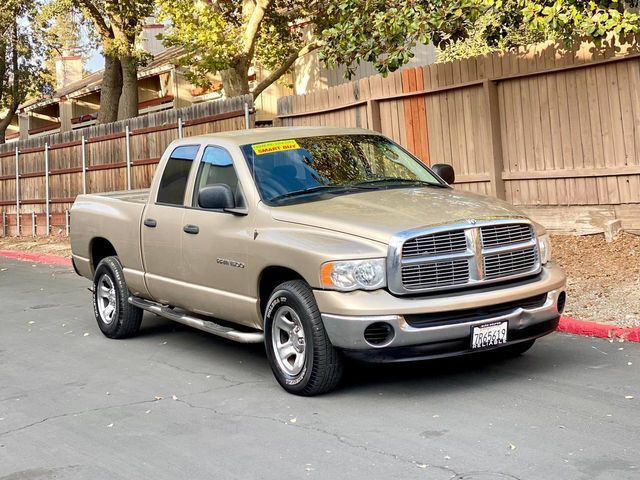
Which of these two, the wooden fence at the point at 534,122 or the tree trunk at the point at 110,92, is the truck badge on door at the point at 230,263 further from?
the tree trunk at the point at 110,92

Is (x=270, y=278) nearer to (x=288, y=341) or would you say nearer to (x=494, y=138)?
(x=288, y=341)

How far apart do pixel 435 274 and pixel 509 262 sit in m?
0.65

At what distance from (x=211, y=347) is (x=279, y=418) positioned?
8.89 ft

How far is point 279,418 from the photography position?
5980 millimetres

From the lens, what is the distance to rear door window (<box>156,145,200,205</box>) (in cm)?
814

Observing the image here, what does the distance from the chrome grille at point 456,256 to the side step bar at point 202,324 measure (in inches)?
56.1

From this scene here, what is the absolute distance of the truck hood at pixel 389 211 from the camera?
6188 mm

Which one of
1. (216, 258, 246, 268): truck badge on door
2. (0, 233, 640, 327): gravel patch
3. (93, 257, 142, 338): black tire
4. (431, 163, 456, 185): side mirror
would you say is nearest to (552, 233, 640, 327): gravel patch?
(0, 233, 640, 327): gravel patch

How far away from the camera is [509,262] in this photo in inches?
253

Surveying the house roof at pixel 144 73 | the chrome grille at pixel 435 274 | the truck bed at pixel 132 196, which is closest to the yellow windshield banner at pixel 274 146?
the truck bed at pixel 132 196

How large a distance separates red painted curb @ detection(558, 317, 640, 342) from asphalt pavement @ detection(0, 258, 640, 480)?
15cm

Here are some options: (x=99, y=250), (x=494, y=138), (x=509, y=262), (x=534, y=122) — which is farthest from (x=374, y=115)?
(x=509, y=262)

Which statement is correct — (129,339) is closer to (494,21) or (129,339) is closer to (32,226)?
(494,21)

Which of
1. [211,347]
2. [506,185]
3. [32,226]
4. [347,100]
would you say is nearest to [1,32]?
[32,226]
